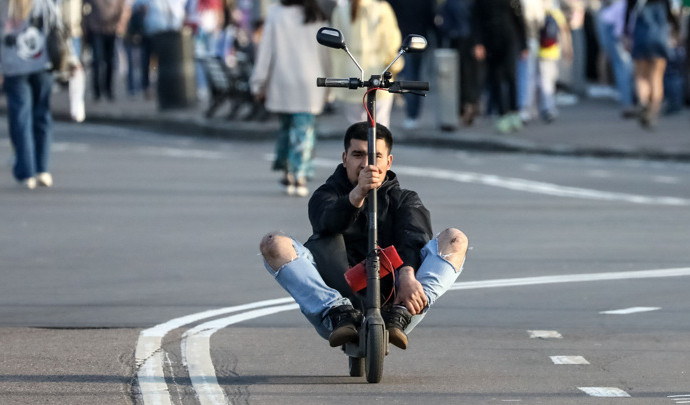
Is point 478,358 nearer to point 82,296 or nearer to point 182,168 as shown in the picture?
point 82,296

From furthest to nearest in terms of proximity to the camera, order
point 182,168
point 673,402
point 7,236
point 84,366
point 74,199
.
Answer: point 182,168 < point 74,199 < point 7,236 < point 84,366 < point 673,402

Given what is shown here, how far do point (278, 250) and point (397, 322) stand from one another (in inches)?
23.1

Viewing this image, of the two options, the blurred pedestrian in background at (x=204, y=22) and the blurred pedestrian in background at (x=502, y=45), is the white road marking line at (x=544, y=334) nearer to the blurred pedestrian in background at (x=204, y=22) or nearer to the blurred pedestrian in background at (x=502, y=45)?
the blurred pedestrian in background at (x=502, y=45)

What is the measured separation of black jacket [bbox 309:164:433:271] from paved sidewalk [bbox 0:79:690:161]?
38.7ft

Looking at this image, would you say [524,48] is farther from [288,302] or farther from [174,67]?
[288,302]

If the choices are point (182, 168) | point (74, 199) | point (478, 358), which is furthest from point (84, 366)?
point (182, 168)

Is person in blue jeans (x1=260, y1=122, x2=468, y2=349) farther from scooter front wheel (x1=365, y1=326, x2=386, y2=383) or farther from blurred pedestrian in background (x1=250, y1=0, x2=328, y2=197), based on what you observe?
blurred pedestrian in background (x1=250, y1=0, x2=328, y2=197)

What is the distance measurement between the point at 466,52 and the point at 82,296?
43.0ft

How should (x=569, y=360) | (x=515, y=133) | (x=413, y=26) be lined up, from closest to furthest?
(x=569, y=360) → (x=515, y=133) → (x=413, y=26)

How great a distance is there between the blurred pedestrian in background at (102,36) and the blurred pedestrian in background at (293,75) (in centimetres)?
1244

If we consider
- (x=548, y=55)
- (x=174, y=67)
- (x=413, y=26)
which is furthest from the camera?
(x=174, y=67)

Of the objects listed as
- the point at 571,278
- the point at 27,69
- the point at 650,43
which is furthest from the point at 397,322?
the point at 650,43

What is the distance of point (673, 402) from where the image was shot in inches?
255

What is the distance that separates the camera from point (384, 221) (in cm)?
733
